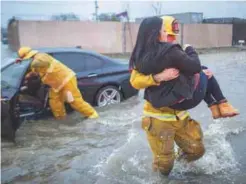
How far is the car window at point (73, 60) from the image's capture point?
24.4 ft

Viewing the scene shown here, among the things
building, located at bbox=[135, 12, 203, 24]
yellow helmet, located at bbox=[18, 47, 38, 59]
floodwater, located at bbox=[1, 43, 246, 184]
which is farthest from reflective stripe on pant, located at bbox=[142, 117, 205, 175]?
building, located at bbox=[135, 12, 203, 24]

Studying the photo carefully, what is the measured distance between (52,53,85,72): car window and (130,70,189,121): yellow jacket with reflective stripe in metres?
3.81

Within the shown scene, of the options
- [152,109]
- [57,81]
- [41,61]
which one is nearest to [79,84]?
[57,81]

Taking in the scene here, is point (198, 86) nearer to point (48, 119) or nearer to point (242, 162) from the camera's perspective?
point (242, 162)

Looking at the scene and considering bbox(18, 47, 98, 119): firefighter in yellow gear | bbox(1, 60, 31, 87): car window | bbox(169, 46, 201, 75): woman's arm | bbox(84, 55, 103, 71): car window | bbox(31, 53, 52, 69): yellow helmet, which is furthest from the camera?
bbox(84, 55, 103, 71): car window

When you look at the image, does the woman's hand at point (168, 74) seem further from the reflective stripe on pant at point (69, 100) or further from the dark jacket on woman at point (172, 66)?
the reflective stripe on pant at point (69, 100)

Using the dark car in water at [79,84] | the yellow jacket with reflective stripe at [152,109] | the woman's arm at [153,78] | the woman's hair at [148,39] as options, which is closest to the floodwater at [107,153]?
the dark car in water at [79,84]

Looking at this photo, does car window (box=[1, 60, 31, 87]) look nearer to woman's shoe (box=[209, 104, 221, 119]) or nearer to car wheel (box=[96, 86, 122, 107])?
car wheel (box=[96, 86, 122, 107])

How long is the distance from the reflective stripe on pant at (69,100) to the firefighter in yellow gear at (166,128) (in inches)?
125

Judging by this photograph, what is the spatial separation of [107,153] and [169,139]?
1772mm

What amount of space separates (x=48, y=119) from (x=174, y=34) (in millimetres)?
4005

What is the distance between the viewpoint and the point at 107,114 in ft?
24.8

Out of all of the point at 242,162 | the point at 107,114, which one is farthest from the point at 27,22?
the point at 242,162

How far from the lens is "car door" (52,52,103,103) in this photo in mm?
7547
